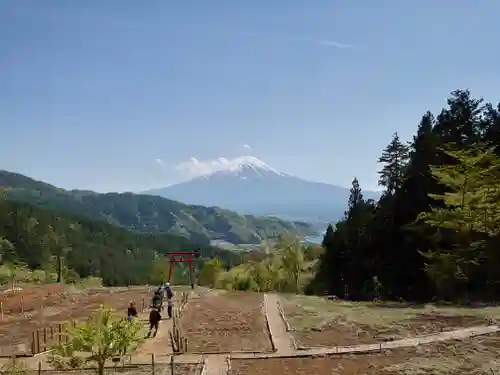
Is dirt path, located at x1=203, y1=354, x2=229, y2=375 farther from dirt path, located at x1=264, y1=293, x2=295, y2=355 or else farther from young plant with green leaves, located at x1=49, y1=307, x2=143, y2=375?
young plant with green leaves, located at x1=49, y1=307, x2=143, y2=375

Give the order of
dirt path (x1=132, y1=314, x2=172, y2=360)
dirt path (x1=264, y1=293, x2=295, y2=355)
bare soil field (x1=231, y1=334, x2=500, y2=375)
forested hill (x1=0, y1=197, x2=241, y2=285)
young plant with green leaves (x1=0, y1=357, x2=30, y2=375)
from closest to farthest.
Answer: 1. young plant with green leaves (x1=0, y1=357, x2=30, y2=375)
2. bare soil field (x1=231, y1=334, x2=500, y2=375)
3. dirt path (x1=132, y1=314, x2=172, y2=360)
4. dirt path (x1=264, y1=293, x2=295, y2=355)
5. forested hill (x1=0, y1=197, x2=241, y2=285)

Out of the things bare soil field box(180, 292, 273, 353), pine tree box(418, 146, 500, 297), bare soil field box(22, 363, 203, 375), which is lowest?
bare soil field box(22, 363, 203, 375)

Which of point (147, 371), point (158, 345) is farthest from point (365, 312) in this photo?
point (147, 371)

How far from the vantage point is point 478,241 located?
33.2m

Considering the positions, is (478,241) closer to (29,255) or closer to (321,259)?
(321,259)

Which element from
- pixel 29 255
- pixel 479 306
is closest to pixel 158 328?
pixel 479 306

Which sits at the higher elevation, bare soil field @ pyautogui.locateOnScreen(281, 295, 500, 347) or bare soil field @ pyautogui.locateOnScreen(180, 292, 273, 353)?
bare soil field @ pyautogui.locateOnScreen(281, 295, 500, 347)

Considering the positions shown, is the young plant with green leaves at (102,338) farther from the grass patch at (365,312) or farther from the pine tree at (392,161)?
the pine tree at (392,161)

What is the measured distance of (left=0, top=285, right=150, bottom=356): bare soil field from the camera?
2346cm

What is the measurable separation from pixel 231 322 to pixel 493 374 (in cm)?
1264

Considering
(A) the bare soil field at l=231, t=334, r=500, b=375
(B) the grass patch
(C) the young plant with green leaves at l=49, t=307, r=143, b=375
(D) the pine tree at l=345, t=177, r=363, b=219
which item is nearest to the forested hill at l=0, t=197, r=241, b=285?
(D) the pine tree at l=345, t=177, r=363, b=219

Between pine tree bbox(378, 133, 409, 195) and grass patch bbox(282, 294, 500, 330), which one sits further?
pine tree bbox(378, 133, 409, 195)

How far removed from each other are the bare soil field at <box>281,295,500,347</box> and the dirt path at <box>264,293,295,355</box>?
43cm

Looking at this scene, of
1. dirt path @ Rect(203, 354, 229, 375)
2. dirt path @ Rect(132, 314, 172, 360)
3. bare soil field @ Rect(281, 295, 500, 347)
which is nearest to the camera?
dirt path @ Rect(203, 354, 229, 375)
